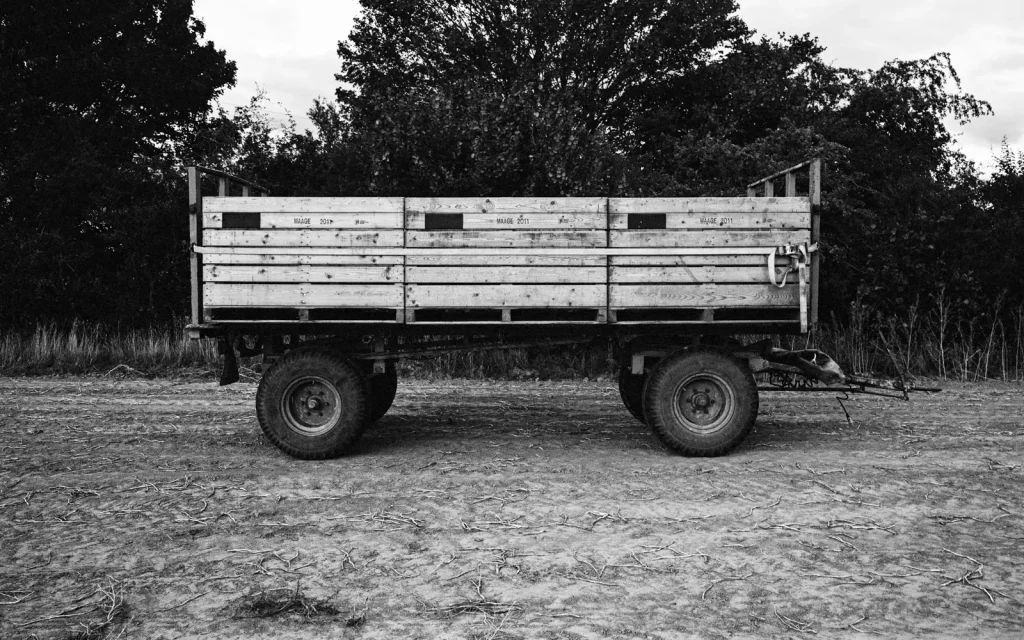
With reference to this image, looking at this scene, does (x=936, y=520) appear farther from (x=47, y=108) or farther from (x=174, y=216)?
(x=47, y=108)

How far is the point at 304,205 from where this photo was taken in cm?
659

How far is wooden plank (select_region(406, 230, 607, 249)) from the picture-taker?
661cm

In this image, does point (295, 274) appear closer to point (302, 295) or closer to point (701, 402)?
point (302, 295)

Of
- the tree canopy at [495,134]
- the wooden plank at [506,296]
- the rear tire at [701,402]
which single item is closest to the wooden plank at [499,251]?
the wooden plank at [506,296]

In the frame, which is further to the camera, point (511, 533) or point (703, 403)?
point (703, 403)

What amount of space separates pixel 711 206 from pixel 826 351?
723 centimetres

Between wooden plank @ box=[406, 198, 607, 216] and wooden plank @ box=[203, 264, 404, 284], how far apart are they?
22.0 inches

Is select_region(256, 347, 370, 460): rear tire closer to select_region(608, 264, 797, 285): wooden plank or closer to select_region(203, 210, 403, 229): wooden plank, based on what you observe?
select_region(203, 210, 403, 229): wooden plank

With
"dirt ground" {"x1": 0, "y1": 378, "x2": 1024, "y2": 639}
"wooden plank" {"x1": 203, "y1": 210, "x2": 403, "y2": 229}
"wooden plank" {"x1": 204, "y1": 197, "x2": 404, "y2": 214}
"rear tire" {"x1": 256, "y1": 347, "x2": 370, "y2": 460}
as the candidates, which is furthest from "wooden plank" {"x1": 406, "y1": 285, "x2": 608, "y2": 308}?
"dirt ground" {"x1": 0, "y1": 378, "x2": 1024, "y2": 639}

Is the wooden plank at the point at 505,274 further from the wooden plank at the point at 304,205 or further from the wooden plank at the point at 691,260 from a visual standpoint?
the wooden plank at the point at 304,205

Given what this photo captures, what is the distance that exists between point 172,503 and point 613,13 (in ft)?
61.5

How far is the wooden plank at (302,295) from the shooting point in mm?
6586

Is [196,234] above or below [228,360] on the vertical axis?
above

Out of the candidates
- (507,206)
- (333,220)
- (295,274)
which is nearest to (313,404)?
(295,274)
